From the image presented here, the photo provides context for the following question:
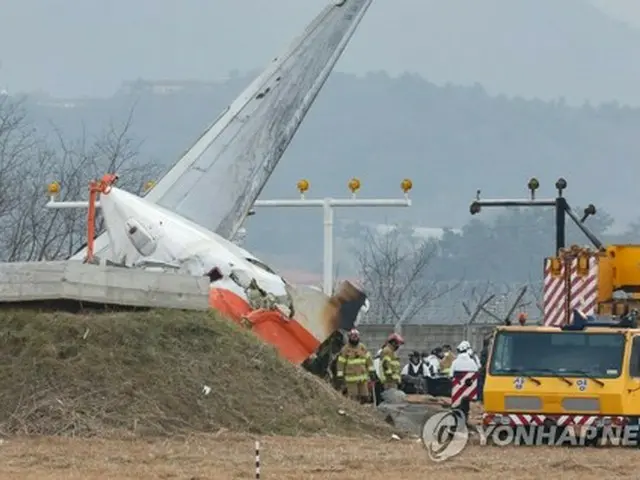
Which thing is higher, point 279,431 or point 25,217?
point 25,217

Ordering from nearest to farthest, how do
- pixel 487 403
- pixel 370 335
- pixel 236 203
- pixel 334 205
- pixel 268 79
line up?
pixel 487 403 → pixel 236 203 → pixel 268 79 → pixel 334 205 → pixel 370 335

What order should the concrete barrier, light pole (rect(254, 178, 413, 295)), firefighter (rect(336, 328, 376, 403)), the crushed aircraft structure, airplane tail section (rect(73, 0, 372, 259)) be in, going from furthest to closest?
light pole (rect(254, 178, 413, 295)), airplane tail section (rect(73, 0, 372, 259)), the crushed aircraft structure, firefighter (rect(336, 328, 376, 403)), the concrete barrier

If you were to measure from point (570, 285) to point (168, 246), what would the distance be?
22.5 ft

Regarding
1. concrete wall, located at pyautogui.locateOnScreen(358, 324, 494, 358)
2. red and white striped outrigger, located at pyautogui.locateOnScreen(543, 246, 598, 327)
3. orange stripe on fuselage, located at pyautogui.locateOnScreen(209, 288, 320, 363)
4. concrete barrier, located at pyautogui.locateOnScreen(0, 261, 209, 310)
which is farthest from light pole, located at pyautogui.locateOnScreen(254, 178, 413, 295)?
concrete barrier, located at pyautogui.locateOnScreen(0, 261, 209, 310)

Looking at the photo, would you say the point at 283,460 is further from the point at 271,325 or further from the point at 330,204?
the point at 330,204

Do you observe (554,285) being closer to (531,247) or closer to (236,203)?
(236,203)

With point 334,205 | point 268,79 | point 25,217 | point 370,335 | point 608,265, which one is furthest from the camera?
point 25,217

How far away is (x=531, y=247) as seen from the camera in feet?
456

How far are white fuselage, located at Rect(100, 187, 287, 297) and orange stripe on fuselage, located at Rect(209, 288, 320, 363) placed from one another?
0.40 m

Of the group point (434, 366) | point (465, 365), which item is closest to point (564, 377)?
point (465, 365)

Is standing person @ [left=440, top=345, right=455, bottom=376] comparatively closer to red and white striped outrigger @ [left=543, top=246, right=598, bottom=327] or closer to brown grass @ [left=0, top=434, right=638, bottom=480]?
red and white striped outrigger @ [left=543, top=246, right=598, bottom=327]

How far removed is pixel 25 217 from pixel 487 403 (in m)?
29.5

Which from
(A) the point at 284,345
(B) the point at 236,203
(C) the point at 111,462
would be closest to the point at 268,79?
(B) the point at 236,203

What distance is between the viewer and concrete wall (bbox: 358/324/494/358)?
45.8m
